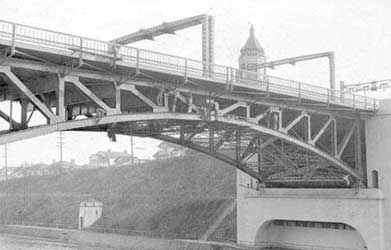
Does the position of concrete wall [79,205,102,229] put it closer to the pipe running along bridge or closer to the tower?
the tower

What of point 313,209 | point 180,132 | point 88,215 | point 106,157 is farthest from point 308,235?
point 106,157

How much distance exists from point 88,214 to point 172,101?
38354mm

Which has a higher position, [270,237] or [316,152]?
[316,152]

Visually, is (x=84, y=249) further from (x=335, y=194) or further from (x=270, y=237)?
(x=335, y=194)

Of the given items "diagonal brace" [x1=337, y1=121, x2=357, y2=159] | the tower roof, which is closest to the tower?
the tower roof

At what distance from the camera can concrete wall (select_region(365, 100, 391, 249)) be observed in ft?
113

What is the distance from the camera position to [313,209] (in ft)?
122

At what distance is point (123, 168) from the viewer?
3169 inches

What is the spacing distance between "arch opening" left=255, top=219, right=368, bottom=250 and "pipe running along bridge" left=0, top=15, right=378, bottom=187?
305cm

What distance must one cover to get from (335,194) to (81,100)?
21.2 m

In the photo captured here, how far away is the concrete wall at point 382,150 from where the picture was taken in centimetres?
3438

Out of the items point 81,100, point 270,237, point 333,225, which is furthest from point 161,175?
point 81,100

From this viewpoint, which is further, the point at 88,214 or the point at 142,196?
the point at 142,196

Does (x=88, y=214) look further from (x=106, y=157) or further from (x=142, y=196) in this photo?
(x=106, y=157)
